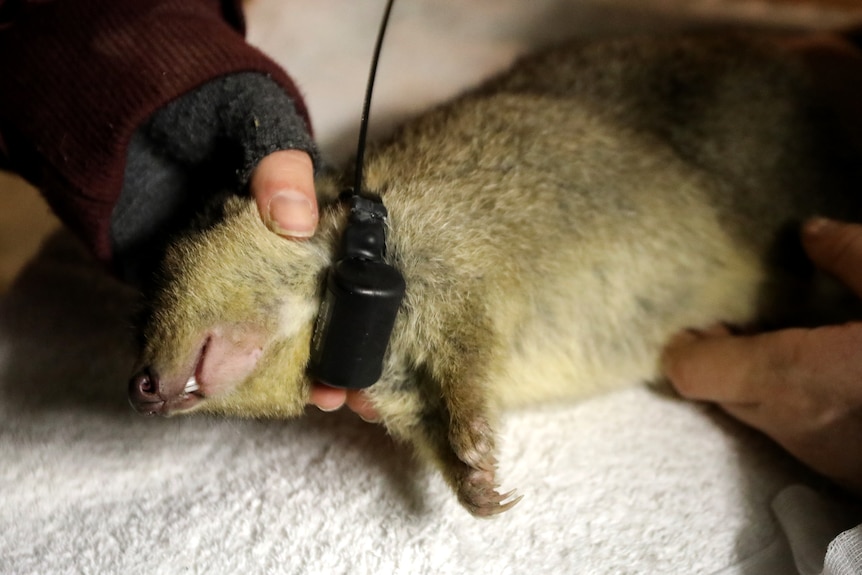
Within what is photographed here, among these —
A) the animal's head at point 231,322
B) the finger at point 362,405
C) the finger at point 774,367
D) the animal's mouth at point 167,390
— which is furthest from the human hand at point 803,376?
the animal's mouth at point 167,390

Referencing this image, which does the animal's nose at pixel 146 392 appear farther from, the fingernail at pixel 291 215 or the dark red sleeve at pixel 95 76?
the dark red sleeve at pixel 95 76

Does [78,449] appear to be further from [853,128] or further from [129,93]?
[853,128]

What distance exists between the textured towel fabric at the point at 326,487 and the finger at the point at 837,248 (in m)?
0.42

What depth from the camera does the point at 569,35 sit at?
7.55ft

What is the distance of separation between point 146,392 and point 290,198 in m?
0.41

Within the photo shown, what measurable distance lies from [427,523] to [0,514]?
877mm

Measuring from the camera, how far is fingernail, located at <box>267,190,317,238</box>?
126 cm

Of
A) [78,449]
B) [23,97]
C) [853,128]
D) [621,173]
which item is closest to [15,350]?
[78,449]

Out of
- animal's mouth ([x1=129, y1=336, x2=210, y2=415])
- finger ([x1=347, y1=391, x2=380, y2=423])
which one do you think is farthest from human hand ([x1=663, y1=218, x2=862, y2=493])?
animal's mouth ([x1=129, y1=336, x2=210, y2=415])

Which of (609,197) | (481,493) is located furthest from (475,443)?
(609,197)

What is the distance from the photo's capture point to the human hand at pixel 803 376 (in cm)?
142

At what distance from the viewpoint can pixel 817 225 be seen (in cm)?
172

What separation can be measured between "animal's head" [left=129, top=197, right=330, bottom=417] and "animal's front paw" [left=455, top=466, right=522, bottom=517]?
0.33m

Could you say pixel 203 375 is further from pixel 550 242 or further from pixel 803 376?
pixel 803 376
